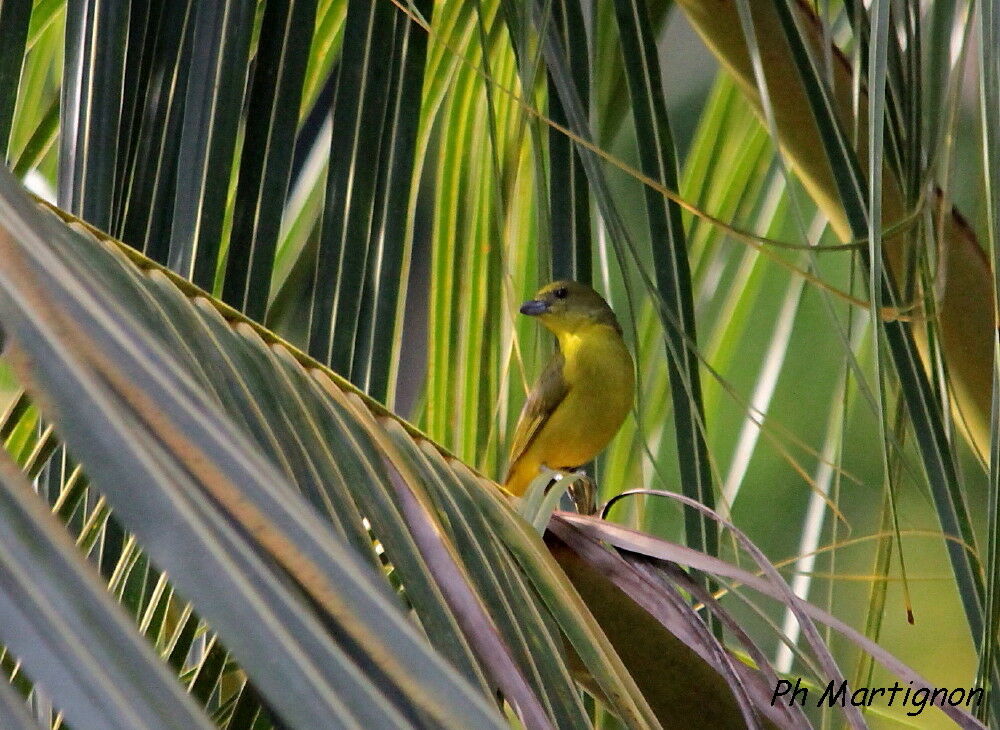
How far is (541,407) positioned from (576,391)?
0.10 metres

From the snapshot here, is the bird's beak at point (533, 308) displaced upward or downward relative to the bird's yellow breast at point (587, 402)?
upward

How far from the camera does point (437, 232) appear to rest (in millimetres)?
1887

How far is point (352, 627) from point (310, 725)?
49mm

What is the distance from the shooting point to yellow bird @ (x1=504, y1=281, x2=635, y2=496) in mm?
3146

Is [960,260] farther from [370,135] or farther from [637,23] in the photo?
[370,135]

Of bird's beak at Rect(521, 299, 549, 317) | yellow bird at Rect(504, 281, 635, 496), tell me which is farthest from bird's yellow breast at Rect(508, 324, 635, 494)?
bird's beak at Rect(521, 299, 549, 317)

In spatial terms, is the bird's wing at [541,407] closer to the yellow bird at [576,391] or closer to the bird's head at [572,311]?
the yellow bird at [576,391]

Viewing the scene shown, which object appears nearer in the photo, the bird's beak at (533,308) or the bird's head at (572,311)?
the bird's beak at (533,308)

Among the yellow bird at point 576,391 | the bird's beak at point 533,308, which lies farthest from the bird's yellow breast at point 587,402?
the bird's beak at point 533,308

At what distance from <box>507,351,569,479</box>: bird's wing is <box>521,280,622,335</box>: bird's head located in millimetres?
112

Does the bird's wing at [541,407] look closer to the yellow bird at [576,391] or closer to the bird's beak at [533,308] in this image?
the yellow bird at [576,391]

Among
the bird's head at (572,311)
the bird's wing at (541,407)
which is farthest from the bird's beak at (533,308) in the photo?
the bird's wing at (541,407)

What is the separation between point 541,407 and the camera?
321 centimetres

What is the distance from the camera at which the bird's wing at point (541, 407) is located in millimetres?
3205
